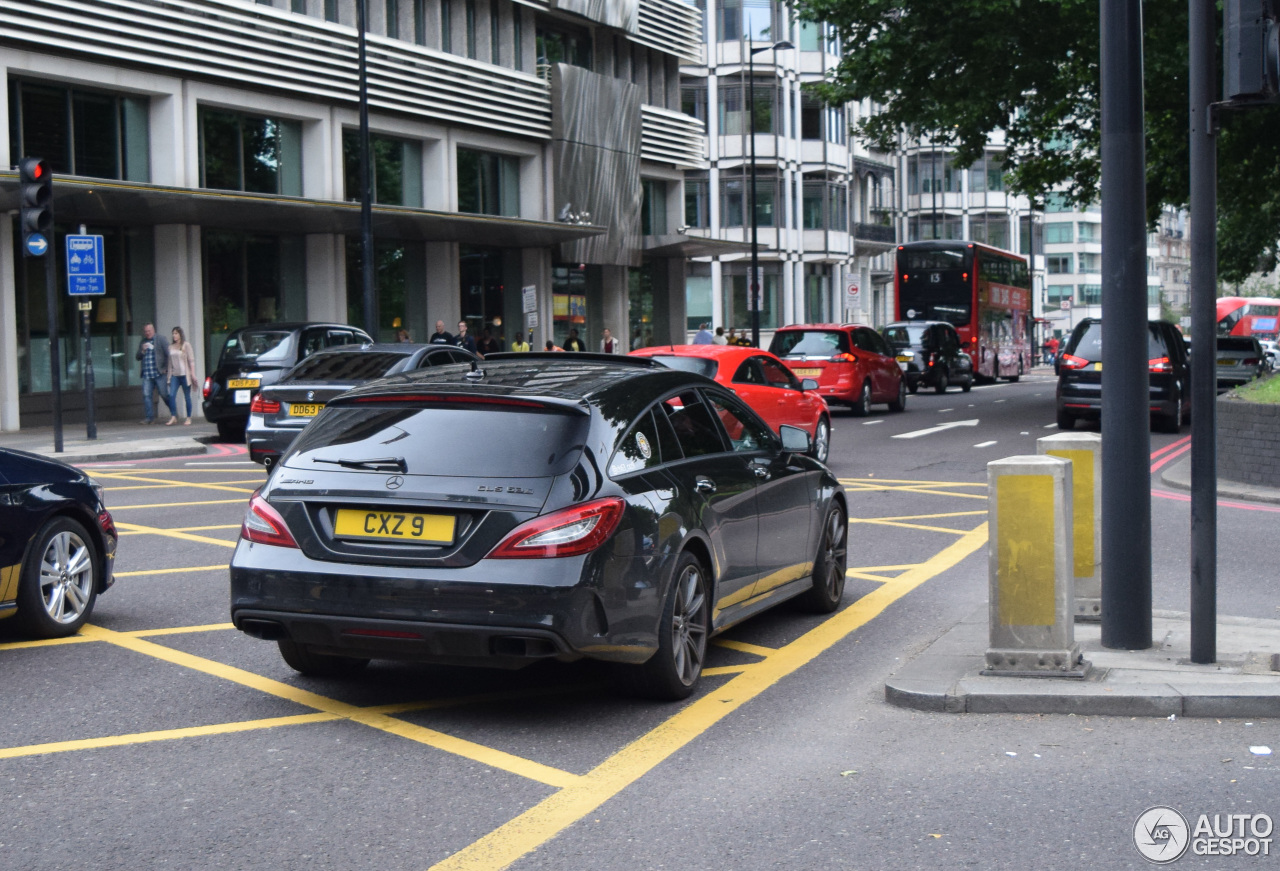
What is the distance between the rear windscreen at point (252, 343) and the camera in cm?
2208

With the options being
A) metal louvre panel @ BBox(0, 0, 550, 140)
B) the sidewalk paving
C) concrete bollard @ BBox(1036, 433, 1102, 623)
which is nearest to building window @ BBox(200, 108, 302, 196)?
metal louvre panel @ BBox(0, 0, 550, 140)

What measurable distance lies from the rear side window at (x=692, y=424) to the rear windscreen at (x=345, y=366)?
927cm

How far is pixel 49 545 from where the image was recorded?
25.3 ft

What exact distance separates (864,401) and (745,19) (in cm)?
4024

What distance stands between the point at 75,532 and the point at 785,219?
189 feet

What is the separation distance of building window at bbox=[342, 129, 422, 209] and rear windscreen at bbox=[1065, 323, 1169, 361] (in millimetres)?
16488

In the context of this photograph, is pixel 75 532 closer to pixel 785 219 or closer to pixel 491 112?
pixel 491 112

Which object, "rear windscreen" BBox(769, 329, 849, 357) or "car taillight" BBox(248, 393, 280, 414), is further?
"rear windscreen" BBox(769, 329, 849, 357)

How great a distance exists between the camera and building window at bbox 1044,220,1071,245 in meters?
124

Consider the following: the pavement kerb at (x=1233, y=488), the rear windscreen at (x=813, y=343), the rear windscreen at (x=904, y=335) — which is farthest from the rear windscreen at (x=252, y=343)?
the rear windscreen at (x=904, y=335)

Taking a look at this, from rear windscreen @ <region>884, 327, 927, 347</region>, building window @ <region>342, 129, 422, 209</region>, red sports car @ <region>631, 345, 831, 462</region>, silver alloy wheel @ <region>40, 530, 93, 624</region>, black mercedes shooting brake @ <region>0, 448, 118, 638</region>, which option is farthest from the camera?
rear windscreen @ <region>884, 327, 927, 347</region>

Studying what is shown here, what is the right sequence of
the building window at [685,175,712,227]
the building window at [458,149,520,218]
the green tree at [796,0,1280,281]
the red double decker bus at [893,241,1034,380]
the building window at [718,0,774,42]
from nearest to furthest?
the green tree at [796,0,1280,281], the building window at [458,149,520,218], the red double decker bus at [893,241,1034,380], the building window at [718,0,774,42], the building window at [685,175,712,227]

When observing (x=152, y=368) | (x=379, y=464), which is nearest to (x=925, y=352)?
(x=152, y=368)

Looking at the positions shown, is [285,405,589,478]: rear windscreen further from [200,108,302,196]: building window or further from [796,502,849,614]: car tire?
[200,108,302,196]: building window
